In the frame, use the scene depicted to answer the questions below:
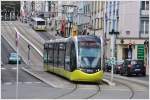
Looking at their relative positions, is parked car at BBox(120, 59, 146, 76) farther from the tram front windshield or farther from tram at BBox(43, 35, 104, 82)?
the tram front windshield

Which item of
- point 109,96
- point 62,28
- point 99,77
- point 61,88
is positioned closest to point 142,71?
point 99,77

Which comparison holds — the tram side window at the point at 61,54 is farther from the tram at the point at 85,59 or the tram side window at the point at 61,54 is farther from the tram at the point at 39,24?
the tram at the point at 39,24

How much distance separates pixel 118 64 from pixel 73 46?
22.2m

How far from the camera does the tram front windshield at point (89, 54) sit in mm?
32844

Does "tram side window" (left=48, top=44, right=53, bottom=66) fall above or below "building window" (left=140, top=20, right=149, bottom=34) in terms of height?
below

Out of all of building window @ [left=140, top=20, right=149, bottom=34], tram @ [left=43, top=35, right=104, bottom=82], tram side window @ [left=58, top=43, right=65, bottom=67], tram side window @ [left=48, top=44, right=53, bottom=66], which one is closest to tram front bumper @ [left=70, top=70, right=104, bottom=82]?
tram @ [left=43, top=35, right=104, bottom=82]

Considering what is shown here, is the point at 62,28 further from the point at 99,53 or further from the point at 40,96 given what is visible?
Answer: the point at 40,96

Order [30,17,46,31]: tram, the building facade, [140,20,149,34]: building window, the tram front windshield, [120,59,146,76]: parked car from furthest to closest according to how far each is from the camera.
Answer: [30,17,46,31]: tram
[140,20,149,34]: building window
the building facade
[120,59,146,76]: parked car
the tram front windshield

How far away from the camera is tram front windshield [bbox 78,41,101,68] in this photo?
3284 cm

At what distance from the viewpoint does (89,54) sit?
33.0m

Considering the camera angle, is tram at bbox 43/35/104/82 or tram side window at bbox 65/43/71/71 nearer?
tram at bbox 43/35/104/82

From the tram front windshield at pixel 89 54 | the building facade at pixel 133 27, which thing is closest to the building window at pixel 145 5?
the building facade at pixel 133 27

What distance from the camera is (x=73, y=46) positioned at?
110 feet

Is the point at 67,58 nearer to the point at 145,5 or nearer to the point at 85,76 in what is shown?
the point at 85,76
